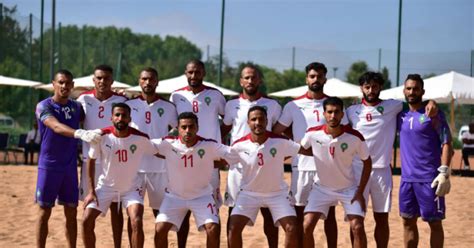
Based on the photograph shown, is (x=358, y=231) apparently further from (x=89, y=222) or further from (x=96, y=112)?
(x=96, y=112)

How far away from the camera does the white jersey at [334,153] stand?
808 centimetres

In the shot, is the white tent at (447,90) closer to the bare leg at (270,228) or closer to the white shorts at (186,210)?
the bare leg at (270,228)

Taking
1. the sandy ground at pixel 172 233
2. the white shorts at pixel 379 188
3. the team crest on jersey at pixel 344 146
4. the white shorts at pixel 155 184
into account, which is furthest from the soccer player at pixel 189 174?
the sandy ground at pixel 172 233

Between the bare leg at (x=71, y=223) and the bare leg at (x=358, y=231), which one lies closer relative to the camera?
the bare leg at (x=358, y=231)

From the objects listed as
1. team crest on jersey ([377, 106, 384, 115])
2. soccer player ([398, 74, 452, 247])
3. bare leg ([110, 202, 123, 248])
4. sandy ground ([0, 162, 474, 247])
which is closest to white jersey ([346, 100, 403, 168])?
team crest on jersey ([377, 106, 384, 115])

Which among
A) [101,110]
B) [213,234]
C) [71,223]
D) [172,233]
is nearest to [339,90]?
[172,233]

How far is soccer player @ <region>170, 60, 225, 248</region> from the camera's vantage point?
8.84 m

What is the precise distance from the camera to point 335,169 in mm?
8156

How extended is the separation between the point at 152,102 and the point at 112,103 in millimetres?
497

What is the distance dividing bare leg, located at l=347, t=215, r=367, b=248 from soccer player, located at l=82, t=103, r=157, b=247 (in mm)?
2266

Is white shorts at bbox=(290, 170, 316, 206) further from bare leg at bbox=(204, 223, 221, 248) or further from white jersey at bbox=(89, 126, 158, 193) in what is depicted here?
white jersey at bbox=(89, 126, 158, 193)

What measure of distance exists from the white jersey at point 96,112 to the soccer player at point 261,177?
1.74 metres

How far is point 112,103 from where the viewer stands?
8.97 meters

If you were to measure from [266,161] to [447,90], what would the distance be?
543 inches
